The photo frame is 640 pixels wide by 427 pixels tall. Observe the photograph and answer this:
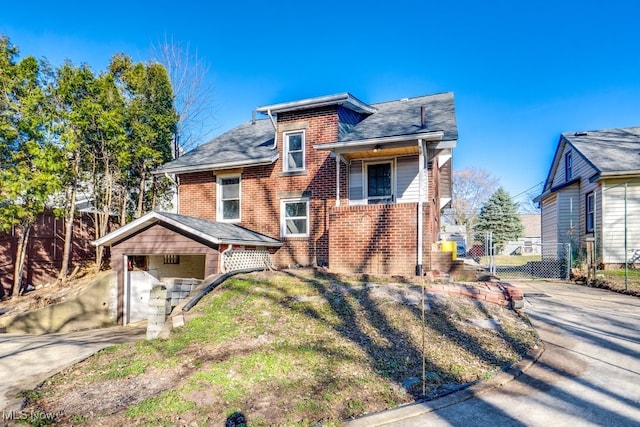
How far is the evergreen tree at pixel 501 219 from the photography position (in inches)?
1519

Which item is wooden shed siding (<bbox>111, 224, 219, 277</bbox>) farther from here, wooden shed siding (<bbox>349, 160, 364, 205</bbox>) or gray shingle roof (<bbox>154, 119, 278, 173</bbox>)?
wooden shed siding (<bbox>349, 160, 364, 205</bbox>)

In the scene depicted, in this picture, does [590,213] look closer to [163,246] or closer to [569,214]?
[569,214]

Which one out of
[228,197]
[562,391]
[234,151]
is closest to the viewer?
[562,391]

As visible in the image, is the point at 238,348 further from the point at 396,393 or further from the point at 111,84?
the point at 111,84

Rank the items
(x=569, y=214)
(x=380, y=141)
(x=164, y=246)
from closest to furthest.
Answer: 1. (x=380, y=141)
2. (x=164, y=246)
3. (x=569, y=214)

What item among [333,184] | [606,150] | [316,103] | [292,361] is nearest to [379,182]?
[333,184]

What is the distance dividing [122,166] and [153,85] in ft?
13.9

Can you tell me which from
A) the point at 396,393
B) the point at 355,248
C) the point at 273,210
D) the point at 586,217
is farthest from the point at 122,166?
the point at 586,217

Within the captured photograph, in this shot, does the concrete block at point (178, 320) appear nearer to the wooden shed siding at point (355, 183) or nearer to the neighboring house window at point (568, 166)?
the wooden shed siding at point (355, 183)

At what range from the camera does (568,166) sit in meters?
17.9

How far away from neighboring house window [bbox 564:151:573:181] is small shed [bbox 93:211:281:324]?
576 inches

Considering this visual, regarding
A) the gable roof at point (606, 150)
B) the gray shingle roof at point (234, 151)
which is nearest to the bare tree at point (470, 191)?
the gable roof at point (606, 150)

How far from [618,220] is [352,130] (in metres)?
10.7

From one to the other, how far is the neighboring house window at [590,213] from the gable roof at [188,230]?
13201mm
